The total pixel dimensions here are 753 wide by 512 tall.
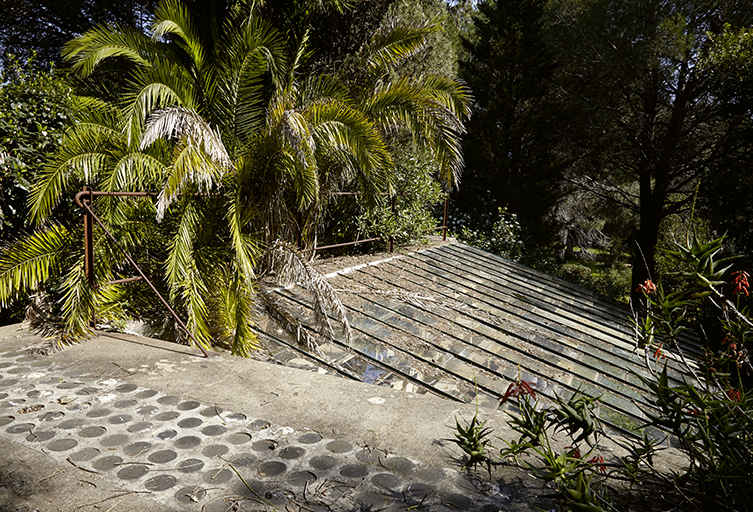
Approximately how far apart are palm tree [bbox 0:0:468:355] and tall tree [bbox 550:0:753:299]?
642 centimetres

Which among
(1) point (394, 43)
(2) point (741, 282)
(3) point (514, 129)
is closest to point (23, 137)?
(1) point (394, 43)

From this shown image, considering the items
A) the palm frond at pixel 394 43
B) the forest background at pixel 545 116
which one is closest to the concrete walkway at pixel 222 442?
the forest background at pixel 545 116

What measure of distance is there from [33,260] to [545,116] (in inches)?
559

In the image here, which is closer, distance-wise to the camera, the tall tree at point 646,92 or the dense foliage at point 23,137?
the dense foliage at point 23,137

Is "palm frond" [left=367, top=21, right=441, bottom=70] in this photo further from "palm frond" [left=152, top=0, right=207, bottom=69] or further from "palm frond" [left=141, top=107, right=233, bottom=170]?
"palm frond" [left=141, top=107, right=233, bottom=170]

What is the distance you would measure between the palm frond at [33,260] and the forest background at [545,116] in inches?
15.3

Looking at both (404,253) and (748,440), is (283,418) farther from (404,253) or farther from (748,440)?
(404,253)

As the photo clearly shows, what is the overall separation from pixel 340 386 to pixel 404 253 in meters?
4.91

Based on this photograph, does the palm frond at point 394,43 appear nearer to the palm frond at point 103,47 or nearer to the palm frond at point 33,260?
the palm frond at point 103,47

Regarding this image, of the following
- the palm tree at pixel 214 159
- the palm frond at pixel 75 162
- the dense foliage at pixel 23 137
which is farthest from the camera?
the dense foliage at pixel 23 137

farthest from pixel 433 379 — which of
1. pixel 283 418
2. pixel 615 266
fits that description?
pixel 615 266

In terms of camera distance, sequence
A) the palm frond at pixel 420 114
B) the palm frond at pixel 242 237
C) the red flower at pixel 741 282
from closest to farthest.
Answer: the red flower at pixel 741 282 < the palm frond at pixel 242 237 < the palm frond at pixel 420 114

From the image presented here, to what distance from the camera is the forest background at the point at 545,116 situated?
7.70 meters

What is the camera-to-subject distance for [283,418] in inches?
108
